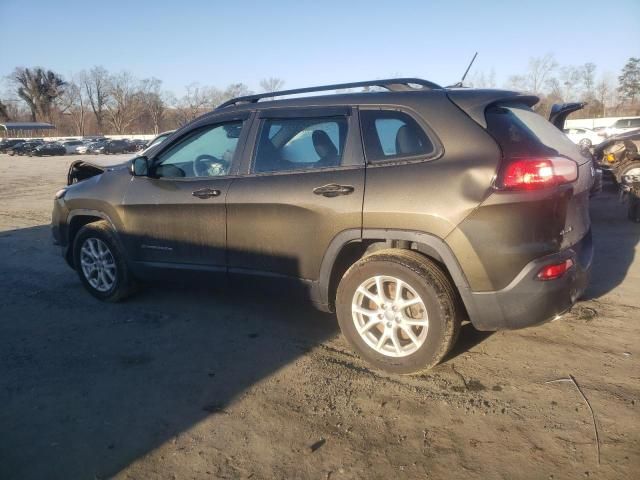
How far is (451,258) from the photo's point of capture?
9.72 feet

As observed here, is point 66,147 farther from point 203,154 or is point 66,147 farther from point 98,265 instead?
point 203,154

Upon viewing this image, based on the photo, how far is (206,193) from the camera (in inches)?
154

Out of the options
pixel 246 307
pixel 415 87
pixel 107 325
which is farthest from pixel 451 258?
pixel 107 325

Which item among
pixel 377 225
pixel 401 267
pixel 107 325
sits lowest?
pixel 107 325

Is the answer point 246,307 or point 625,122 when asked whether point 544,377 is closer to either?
point 246,307

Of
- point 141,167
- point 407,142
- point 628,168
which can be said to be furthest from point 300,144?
point 628,168

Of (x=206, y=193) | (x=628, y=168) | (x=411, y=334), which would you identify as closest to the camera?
(x=411, y=334)

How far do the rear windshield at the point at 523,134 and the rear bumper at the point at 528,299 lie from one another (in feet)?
2.10

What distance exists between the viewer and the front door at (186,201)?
3938mm

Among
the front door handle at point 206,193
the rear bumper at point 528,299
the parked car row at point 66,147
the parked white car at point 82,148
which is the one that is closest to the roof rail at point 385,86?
the front door handle at point 206,193

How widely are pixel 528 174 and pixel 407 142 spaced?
770 millimetres

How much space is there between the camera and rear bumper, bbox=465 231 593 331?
9.42 ft

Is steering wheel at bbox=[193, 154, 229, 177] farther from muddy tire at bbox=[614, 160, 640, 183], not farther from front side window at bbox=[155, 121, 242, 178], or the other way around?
muddy tire at bbox=[614, 160, 640, 183]

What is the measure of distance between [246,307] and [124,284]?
118 centimetres
